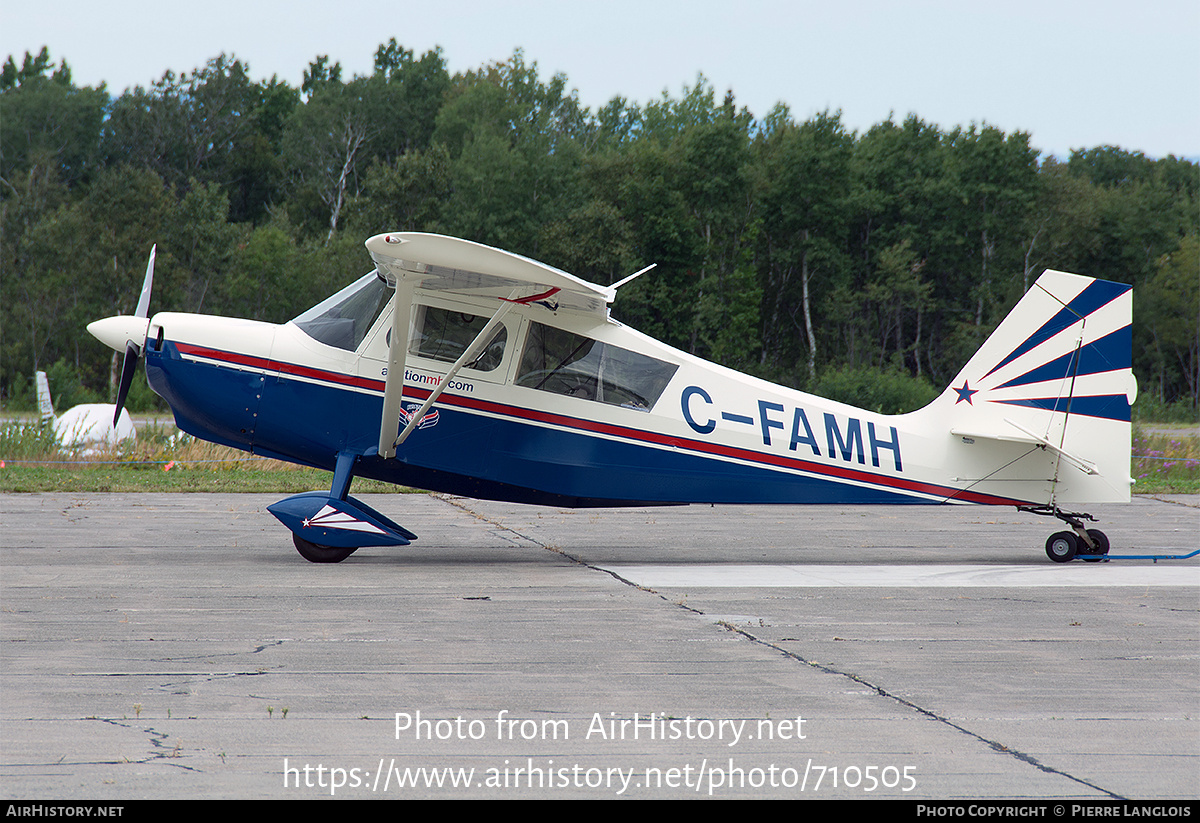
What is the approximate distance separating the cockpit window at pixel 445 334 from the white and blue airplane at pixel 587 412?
2 cm

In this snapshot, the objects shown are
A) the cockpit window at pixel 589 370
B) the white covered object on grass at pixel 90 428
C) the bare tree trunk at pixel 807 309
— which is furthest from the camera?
the bare tree trunk at pixel 807 309

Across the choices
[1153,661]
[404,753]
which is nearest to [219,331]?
[404,753]

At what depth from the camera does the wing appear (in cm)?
845

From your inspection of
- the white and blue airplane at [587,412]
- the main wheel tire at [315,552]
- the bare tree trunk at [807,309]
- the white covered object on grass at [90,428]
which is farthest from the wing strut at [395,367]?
the bare tree trunk at [807,309]

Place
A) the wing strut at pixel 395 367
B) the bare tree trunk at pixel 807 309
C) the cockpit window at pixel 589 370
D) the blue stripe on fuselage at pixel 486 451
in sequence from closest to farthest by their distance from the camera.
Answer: the wing strut at pixel 395 367
the blue stripe on fuselage at pixel 486 451
the cockpit window at pixel 589 370
the bare tree trunk at pixel 807 309

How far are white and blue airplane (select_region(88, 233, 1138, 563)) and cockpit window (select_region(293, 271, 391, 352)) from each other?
0.07 feet

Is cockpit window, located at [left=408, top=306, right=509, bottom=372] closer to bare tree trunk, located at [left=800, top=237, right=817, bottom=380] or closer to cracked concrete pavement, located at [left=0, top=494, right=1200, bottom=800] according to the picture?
cracked concrete pavement, located at [left=0, top=494, right=1200, bottom=800]

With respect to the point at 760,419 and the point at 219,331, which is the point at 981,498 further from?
the point at 219,331

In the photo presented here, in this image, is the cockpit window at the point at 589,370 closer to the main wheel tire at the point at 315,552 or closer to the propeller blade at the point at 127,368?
the main wheel tire at the point at 315,552

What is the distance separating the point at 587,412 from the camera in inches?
392

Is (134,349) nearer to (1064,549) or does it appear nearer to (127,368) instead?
(127,368)

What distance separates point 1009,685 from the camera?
5.75 metres

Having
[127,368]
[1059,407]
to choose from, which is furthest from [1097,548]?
[127,368]

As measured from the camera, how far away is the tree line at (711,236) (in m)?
45.2
